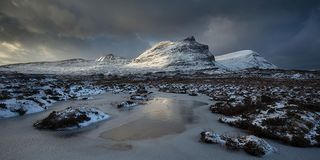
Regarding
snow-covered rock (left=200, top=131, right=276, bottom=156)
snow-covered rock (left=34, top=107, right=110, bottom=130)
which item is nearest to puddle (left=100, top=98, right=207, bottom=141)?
snow-covered rock (left=34, top=107, right=110, bottom=130)

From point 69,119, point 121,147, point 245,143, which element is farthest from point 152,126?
point 245,143

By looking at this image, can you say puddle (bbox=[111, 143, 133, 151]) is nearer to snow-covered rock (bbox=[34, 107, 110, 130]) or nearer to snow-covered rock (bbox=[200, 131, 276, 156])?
snow-covered rock (bbox=[200, 131, 276, 156])

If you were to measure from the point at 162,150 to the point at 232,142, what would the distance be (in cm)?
378

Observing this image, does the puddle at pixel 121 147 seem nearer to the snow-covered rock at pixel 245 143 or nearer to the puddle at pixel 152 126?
the puddle at pixel 152 126

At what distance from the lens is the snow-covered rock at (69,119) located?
16.8m

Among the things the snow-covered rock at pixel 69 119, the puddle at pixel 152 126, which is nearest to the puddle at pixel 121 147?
the puddle at pixel 152 126

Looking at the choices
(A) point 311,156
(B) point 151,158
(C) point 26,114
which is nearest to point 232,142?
(A) point 311,156

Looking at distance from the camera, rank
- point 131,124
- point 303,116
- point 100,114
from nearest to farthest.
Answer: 1. point 303,116
2. point 131,124
3. point 100,114

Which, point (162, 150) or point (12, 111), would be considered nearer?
point (162, 150)

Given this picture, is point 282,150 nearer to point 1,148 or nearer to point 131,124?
point 131,124

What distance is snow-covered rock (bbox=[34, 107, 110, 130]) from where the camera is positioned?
16.8 meters

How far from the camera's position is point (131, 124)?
18.3 meters

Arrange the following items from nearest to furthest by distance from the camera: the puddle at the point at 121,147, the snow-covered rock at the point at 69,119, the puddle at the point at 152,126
A: the puddle at the point at 121,147
the puddle at the point at 152,126
the snow-covered rock at the point at 69,119

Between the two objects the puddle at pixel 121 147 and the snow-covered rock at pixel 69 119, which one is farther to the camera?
the snow-covered rock at pixel 69 119
